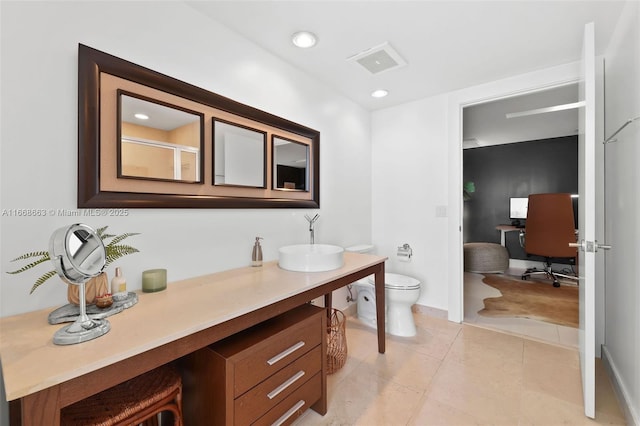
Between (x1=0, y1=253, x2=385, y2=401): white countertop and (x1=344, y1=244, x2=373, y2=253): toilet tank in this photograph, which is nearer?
(x1=0, y1=253, x2=385, y2=401): white countertop

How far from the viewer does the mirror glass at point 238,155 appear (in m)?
1.65

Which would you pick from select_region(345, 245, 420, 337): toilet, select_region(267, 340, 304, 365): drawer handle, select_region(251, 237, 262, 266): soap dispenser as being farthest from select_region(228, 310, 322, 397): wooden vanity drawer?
select_region(345, 245, 420, 337): toilet

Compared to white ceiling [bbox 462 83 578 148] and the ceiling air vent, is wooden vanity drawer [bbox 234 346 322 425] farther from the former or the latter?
white ceiling [bbox 462 83 578 148]

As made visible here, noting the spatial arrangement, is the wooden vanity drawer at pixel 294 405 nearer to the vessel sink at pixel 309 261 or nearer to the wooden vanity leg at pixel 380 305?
the vessel sink at pixel 309 261

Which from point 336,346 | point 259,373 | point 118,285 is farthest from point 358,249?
point 118,285

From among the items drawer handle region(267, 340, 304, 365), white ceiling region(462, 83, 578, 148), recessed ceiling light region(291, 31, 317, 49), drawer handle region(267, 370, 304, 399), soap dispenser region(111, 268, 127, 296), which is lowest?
drawer handle region(267, 370, 304, 399)

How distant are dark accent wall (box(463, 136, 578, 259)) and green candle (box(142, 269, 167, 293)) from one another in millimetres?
5550

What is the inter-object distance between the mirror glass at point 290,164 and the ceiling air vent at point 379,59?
76 centimetres

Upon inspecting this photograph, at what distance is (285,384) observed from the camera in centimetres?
127

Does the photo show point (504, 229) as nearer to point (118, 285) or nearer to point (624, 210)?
point (624, 210)

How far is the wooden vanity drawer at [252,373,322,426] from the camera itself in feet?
3.97

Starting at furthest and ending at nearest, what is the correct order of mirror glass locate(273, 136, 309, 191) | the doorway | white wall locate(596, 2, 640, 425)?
the doorway < mirror glass locate(273, 136, 309, 191) < white wall locate(596, 2, 640, 425)

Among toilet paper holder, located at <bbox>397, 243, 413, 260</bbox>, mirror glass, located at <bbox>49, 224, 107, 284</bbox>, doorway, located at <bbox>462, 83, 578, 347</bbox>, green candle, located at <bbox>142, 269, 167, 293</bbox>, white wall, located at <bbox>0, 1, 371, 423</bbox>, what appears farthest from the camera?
doorway, located at <bbox>462, 83, 578, 347</bbox>

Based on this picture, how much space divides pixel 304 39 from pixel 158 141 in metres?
1.13
